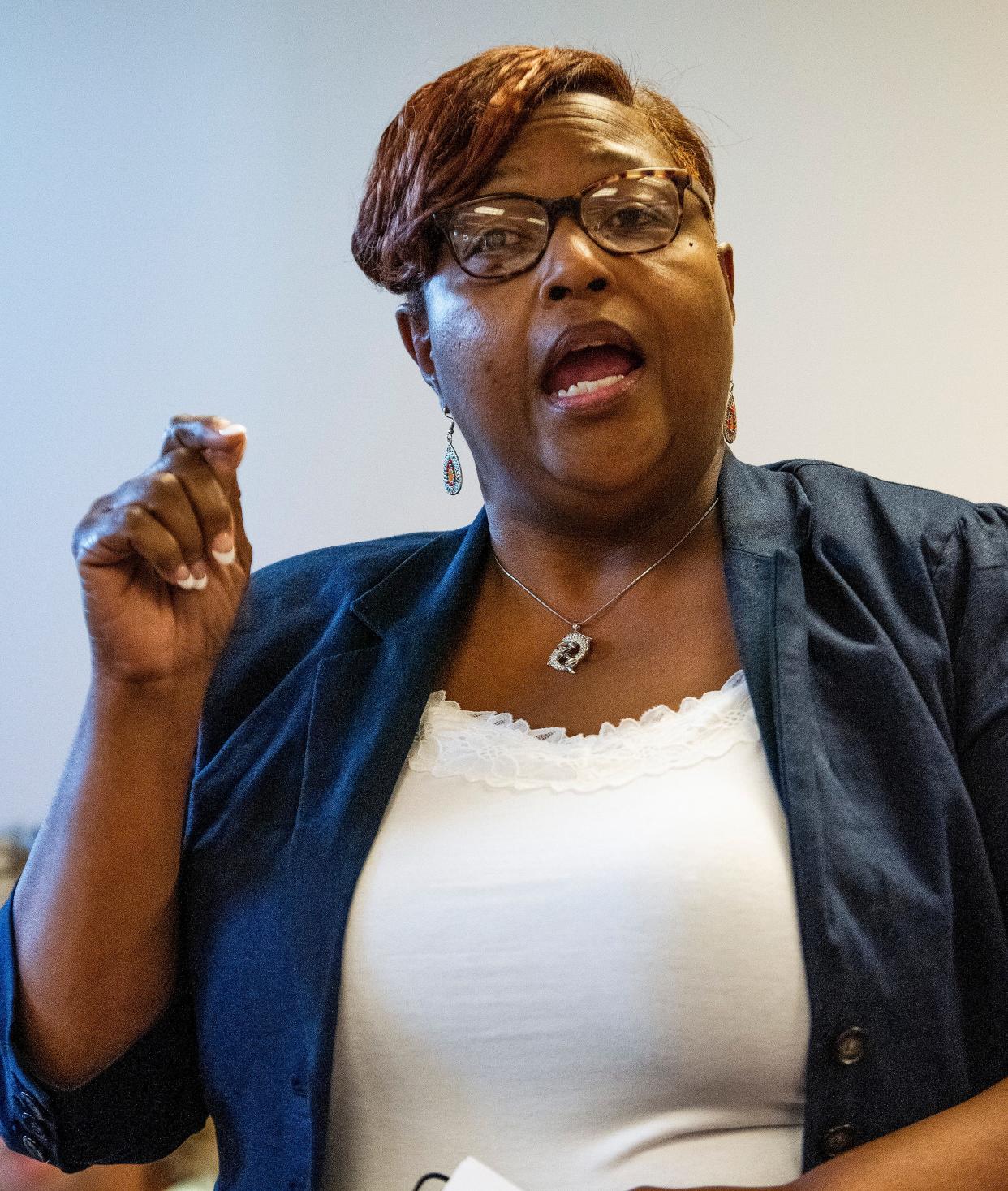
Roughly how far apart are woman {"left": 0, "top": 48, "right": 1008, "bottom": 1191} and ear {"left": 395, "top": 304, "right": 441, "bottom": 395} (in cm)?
2

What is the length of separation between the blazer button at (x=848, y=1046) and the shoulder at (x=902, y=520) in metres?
0.40

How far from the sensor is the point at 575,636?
4.05ft

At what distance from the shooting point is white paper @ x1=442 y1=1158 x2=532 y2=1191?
858mm

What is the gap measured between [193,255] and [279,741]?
103cm

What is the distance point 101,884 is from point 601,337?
2.12ft

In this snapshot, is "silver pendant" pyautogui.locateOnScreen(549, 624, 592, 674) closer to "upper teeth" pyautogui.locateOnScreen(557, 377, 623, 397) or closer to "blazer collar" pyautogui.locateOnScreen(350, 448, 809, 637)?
"blazer collar" pyautogui.locateOnScreen(350, 448, 809, 637)

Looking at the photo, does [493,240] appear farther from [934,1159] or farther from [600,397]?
[934,1159]

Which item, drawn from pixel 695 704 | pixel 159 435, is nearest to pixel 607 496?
pixel 695 704

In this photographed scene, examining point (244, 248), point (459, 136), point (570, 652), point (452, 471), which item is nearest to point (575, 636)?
point (570, 652)

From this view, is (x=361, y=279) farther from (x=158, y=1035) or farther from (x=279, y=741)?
(x=158, y=1035)

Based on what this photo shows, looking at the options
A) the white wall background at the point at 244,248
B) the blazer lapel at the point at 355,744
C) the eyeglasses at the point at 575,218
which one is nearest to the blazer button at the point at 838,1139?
the blazer lapel at the point at 355,744

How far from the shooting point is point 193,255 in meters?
1.99

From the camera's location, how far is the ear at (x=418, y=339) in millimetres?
1353

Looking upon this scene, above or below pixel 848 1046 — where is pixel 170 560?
above
